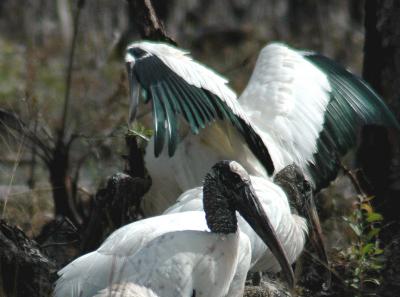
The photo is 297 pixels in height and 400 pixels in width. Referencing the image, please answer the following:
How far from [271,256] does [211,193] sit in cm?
65

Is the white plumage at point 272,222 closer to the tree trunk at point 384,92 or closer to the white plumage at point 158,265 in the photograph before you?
the white plumage at point 158,265

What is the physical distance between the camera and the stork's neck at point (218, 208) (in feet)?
15.6

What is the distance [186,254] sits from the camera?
459 centimetres

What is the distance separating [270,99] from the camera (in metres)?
6.21

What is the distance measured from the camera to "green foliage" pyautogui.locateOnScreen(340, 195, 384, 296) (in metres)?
5.48

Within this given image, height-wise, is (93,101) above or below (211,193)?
below

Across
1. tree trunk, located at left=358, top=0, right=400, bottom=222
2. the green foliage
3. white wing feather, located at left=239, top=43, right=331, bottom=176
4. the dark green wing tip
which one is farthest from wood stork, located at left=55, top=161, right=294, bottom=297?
tree trunk, located at left=358, top=0, right=400, bottom=222

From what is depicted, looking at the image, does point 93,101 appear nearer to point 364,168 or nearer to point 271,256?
point 364,168

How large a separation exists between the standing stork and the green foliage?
292mm

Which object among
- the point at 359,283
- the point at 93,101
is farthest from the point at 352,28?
the point at 359,283

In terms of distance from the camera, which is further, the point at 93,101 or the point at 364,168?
the point at 93,101

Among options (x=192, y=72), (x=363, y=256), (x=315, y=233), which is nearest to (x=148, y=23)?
(x=192, y=72)

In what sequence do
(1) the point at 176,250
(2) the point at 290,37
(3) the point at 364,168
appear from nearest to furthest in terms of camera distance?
(1) the point at 176,250
(3) the point at 364,168
(2) the point at 290,37

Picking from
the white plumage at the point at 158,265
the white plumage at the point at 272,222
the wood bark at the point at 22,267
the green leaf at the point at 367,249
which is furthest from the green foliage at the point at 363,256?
the wood bark at the point at 22,267
